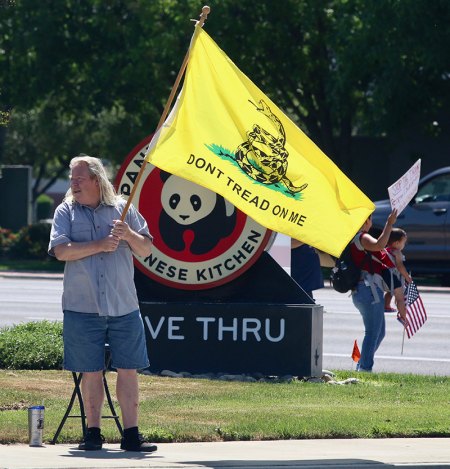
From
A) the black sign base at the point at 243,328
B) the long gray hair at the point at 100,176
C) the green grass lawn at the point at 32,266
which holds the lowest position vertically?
the green grass lawn at the point at 32,266

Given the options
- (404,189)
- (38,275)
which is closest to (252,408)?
(404,189)

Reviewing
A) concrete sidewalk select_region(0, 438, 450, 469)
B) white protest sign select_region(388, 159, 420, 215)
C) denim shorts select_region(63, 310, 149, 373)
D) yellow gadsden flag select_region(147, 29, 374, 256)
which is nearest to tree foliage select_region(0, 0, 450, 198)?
white protest sign select_region(388, 159, 420, 215)

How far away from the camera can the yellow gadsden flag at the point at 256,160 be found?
846cm

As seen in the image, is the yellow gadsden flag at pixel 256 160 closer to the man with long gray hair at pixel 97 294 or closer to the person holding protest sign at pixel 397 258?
the man with long gray hair at pixel 97 294

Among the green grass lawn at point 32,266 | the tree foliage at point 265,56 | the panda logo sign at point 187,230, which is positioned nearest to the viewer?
the panda logo sign at point 187,230

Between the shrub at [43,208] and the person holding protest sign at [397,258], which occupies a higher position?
the shrub at [43,208]

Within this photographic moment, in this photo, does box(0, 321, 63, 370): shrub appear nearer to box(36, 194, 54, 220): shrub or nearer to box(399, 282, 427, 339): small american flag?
box(399, 282, 427, 339): small american flag

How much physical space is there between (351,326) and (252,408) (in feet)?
25.6

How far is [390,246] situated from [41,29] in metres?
22.4

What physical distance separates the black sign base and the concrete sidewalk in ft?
10.2

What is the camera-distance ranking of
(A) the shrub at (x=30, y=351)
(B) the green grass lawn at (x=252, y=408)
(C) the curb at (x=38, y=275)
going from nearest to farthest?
(B) the green grass lawn at (x=252, y=408) < (A) the shrub at (x=30, y=351) < (C) the curb at (x=38, y=275)

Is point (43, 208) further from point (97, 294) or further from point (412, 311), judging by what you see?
point (97, 294)

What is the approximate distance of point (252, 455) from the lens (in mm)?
7781

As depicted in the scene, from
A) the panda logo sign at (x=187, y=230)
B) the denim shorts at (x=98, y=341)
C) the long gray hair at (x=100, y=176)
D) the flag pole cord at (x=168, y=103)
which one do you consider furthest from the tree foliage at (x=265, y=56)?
the denim shorts at (x=98, y=341)
